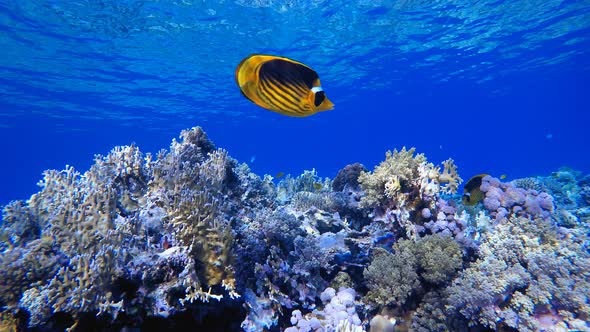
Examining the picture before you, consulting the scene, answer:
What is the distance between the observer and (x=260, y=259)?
12.8 feet

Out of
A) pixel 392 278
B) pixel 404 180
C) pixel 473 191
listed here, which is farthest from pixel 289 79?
pixel 473 191

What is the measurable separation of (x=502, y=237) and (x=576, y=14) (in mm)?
27772

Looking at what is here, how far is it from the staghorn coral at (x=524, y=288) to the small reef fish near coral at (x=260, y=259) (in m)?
0.02

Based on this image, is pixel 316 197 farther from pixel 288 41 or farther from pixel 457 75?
pixel 457 75

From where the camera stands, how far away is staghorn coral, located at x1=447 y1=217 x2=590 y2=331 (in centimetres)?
352

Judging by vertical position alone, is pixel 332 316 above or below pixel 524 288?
above

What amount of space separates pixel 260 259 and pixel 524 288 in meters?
3.37

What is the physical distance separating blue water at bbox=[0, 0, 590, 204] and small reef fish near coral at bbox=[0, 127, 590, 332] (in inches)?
265

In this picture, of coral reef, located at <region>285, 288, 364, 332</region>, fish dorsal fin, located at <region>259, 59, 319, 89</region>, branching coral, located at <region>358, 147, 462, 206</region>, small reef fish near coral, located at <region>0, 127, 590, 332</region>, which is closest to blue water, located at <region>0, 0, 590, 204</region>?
small reef fish near coral, located at <region>0, 127, 590, 332</region>

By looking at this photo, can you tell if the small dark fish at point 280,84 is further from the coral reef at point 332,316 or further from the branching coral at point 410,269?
the branching coral at point 410,269

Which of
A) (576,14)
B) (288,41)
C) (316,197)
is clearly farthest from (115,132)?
(576,14)

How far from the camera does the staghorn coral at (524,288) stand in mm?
3516

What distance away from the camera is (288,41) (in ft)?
81.8

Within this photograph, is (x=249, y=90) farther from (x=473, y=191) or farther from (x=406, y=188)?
(x=473, y=191)
